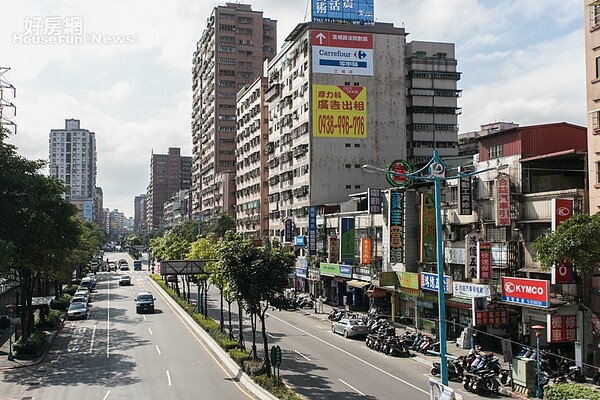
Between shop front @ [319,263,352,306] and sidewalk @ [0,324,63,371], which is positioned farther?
shop front @ [319,263,352,306]

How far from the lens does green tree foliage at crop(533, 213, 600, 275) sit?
83.8 feet

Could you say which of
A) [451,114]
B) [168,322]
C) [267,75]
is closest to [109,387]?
[168,322]

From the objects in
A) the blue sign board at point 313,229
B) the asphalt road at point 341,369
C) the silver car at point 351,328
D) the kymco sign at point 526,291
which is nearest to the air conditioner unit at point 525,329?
the kymco sign at point 526,291

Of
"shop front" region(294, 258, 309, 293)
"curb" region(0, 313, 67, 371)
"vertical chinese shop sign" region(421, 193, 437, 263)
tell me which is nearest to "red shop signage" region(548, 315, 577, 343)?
"vertical chinese shop sign" region(421, 193, 437, 263)

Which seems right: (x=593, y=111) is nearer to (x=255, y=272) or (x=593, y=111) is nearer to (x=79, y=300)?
(x=255, y=272)

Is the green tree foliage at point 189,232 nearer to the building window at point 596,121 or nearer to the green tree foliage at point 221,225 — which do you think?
the green tree foliage at point 221,225

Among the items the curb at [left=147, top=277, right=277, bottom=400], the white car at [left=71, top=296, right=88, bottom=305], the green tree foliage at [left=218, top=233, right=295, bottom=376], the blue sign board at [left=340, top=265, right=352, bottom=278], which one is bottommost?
the curb at [left=147, top=277, right=277, bottom=400]

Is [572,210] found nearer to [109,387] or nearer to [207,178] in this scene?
[109,387]

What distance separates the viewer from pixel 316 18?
74.1m

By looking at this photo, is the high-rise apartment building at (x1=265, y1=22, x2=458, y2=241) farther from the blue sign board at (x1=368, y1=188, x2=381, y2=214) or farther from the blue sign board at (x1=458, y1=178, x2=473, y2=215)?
the blue sign board at (x1=458, y1=178, x2=473, y2=215)

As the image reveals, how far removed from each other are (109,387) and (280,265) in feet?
32.6

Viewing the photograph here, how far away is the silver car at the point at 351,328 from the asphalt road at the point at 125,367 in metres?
10.6

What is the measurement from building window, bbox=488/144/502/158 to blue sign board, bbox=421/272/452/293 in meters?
8.61

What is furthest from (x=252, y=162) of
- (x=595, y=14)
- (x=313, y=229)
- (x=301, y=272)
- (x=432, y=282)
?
(x=595, y=14)
